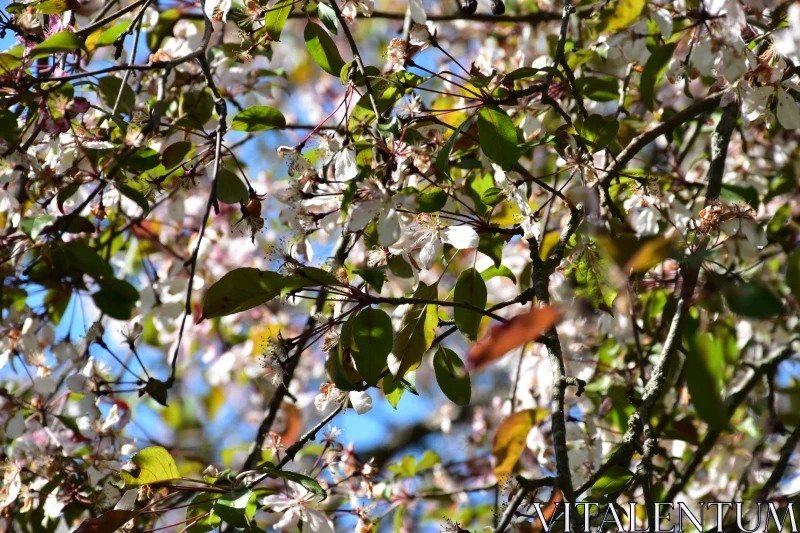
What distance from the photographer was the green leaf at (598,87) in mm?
1339

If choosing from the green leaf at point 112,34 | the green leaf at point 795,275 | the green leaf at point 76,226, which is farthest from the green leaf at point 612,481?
the green leaf at point 112,34

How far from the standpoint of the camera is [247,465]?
1434 mm

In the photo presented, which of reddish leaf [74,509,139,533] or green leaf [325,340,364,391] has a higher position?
green leaf [325,340,364,391]

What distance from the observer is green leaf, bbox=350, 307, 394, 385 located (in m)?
0.95

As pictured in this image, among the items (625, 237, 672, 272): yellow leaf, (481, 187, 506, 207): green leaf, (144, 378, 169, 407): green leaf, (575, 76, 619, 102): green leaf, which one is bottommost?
(625, 237, 672, 272): yellow leaf

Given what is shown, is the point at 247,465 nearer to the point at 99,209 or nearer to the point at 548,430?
the point at 99,209

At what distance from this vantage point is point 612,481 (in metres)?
1.04

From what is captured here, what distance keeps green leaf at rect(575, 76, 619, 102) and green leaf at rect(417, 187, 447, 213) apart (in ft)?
1.36

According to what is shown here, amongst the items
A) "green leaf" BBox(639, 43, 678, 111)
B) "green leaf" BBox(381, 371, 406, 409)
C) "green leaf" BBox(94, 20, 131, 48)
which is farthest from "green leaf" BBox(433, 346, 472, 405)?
"green leaf" BBox(94, 20, 131, 48)

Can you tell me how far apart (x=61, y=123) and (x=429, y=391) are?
3.13 metres

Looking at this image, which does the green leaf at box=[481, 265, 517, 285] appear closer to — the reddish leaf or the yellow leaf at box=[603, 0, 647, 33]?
the yellow leaf at box=[603, 0, 647, 33]

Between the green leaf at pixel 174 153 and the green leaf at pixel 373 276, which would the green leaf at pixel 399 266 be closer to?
the green leaf at pixel 373 276

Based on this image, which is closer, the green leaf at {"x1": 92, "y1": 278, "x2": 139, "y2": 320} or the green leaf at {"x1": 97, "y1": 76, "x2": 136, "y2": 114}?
the green leaf at {"x1": 97, "y1": 76, "x2": 136, "y2": 114}

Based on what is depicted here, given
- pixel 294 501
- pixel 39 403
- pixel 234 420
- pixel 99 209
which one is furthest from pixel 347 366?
pixel 234 420
